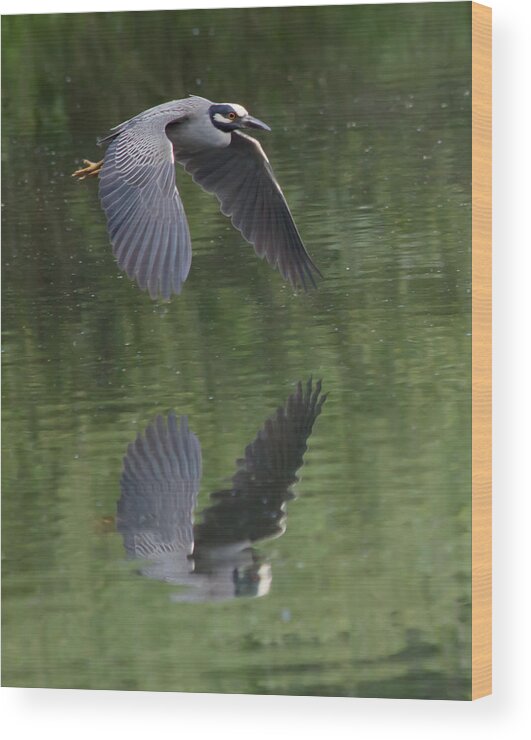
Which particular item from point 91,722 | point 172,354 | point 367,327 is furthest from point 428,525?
point 91,722

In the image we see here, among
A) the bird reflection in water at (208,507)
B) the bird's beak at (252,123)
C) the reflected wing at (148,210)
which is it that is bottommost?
the bird reflection in water at (208,507)

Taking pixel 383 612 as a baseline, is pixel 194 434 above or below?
above

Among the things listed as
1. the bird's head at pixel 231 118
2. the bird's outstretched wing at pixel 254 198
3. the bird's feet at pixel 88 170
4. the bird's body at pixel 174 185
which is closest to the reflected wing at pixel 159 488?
the bird's body at pixel 174 185

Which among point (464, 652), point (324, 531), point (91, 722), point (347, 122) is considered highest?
point (347, 122)

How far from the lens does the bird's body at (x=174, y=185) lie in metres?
3.79

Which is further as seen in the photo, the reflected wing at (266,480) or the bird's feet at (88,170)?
the bird's feet at (88,170)

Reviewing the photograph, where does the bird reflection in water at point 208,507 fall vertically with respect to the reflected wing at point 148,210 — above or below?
below

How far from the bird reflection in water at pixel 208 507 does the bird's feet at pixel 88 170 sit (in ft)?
2.21

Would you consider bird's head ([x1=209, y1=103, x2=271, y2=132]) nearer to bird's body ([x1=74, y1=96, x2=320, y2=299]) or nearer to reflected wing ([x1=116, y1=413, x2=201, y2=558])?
bird's body ([x1=74, y1=96, x2=320, y2=299])

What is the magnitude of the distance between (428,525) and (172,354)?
0.80 m

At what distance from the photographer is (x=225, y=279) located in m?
3.80

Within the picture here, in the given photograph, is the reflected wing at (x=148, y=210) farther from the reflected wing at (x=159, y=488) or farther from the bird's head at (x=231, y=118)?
the reflected wing at (x=159, y=488)

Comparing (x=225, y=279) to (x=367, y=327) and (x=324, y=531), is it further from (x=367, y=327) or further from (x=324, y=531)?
(x=324, y=531)

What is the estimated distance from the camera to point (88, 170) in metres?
3.85
